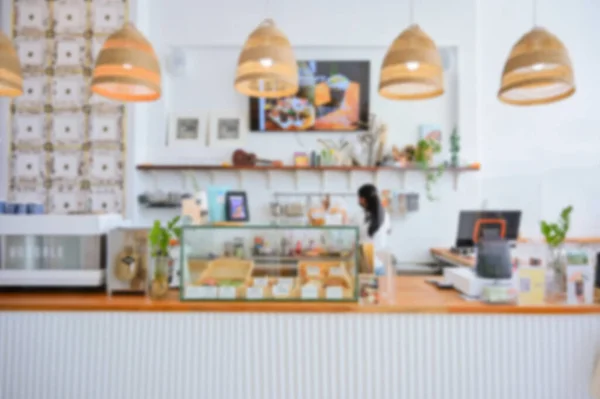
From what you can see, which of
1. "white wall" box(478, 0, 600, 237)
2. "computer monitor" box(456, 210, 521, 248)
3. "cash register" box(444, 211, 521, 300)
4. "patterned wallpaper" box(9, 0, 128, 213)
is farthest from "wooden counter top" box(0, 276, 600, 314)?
"white wall" box(478, 0, 600, 237)

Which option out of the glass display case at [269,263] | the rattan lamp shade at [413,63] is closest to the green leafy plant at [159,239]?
the glass display case at [269,263]

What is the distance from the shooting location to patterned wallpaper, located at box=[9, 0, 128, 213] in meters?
4.81

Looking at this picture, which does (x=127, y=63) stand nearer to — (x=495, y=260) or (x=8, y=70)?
(x=8, y=70)

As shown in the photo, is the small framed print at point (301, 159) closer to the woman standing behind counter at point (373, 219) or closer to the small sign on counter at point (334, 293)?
the woman standing behind counter at point (373, 219)

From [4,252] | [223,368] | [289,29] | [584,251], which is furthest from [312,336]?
[289,29]

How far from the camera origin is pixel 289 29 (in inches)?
203

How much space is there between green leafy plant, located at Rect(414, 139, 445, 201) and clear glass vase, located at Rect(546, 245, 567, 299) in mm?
2628

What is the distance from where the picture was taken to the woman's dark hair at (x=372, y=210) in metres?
3.80

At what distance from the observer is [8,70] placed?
2406 millimetres

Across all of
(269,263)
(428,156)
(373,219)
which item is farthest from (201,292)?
(428,156)

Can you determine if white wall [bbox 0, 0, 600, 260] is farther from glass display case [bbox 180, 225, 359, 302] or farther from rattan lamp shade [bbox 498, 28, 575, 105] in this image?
glass display case [bbox 180, 225, 359, 302]

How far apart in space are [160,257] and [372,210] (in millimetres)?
2092

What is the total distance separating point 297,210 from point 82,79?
8.96ft

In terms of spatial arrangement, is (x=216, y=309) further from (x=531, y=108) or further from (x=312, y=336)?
(x=531, y=108)
